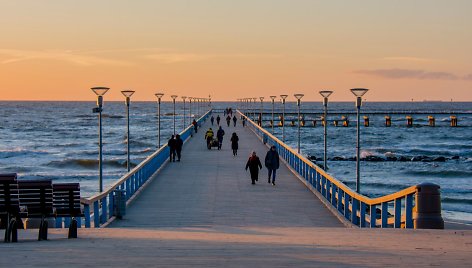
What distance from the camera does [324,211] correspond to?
1856 centimetres

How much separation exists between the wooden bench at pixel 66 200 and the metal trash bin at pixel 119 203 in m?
4.06

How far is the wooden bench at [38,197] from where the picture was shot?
12.2m

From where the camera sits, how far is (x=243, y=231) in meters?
13.7

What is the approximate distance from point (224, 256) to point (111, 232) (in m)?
3.75

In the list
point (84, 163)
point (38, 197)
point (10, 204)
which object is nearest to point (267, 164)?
point (38, 197)

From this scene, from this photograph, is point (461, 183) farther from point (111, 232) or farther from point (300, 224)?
point (111, 232)

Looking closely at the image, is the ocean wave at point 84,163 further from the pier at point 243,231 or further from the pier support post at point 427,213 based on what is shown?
the pier support post at point 427,213

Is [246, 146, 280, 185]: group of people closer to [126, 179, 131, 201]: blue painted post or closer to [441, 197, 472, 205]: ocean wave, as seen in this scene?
[126, 179, 131, 201]: blue painted post

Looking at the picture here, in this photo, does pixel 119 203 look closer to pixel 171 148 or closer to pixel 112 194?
pixel 112 194

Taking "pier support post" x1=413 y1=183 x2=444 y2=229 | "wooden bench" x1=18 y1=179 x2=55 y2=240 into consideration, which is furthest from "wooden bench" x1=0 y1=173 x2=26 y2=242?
"pier support post" x1=413 y1=183 x2=444 y2=229

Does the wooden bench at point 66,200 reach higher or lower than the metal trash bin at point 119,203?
higher

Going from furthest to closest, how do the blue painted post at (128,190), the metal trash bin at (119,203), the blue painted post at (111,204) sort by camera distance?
the blue painted post at (128,190)
the blue painted post at (111,204)
the metal trash bin at (119,203)

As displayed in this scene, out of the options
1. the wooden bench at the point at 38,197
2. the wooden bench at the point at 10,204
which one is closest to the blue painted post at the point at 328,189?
the wooden bench at the point at 38,197

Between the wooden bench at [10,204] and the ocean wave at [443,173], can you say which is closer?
the wooden bench at [10,204]
